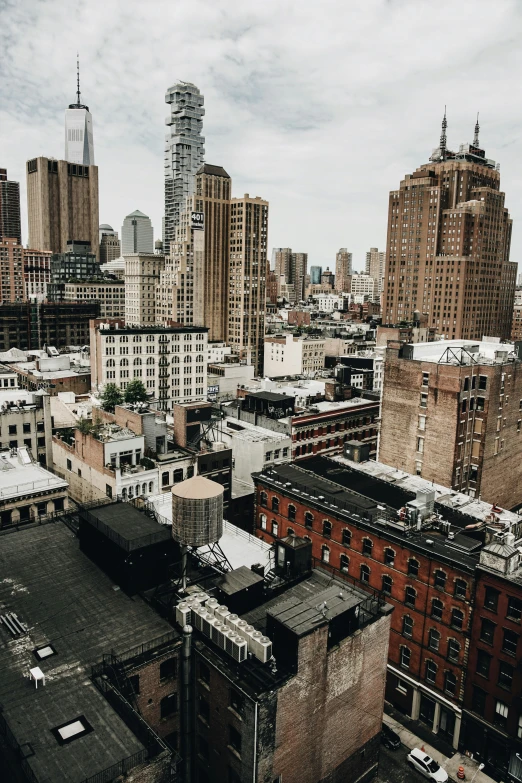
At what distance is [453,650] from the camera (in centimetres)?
5072

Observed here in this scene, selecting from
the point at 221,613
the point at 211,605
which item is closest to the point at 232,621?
the point at 221,613

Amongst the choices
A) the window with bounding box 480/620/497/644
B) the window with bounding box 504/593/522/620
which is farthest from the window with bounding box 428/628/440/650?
the window with bounding box 504/593/522/620

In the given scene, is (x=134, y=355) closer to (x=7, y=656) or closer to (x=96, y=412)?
(x=96, y=412)

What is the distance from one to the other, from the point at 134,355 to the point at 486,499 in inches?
3202

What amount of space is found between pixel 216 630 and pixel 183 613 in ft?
8.79

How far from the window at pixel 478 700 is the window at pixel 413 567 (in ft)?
33.6

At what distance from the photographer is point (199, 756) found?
124 ft

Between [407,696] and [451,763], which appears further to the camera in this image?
[407,696]

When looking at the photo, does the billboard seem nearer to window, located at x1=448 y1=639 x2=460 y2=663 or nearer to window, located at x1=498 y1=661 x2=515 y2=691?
window, located at x1=448 y1=639 x2=460 y2=663

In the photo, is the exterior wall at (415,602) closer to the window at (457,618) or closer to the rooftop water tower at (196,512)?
the window at (457,618)

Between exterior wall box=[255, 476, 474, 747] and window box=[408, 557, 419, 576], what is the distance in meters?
0.25

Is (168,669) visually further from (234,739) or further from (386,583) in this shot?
(386,583)

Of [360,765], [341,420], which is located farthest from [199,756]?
[341,420]

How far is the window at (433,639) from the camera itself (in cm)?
5163
